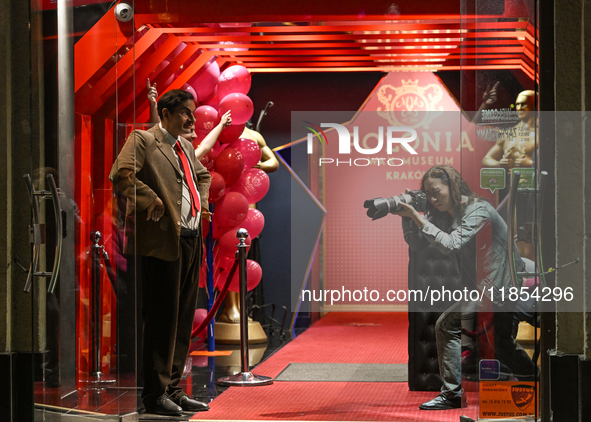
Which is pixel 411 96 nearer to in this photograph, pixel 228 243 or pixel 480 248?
→ pixel 228 243

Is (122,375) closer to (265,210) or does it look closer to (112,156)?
(112,156)

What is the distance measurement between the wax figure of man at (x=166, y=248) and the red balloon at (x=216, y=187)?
5.11ft

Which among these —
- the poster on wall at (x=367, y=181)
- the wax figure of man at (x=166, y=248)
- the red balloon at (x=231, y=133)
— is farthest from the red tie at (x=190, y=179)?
the red balloon at (x=231, y=133)

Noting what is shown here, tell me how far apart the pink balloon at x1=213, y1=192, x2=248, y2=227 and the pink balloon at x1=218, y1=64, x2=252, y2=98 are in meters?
0.79

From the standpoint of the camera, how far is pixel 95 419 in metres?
3.08

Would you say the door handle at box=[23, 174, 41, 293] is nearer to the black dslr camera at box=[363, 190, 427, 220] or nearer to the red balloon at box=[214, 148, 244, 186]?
the black dslr camera at box=[363, 190, 427, 220]

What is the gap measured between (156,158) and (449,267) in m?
1.67

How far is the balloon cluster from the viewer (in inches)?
214

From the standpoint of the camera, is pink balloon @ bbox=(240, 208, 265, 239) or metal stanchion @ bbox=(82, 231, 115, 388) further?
pink balloon @ bbox=(240, 208, 265, 239)

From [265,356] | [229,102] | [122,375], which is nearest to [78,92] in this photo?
[122,375]

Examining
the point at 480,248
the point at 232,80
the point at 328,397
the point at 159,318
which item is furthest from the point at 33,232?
the point at 232,80

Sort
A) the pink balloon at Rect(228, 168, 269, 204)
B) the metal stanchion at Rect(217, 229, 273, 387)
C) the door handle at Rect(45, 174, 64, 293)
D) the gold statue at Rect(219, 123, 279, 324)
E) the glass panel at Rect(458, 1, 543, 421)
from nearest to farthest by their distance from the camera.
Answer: the door handle at Rect(45, 174, 64, 293)
the glass panel at Rect(458, 1, 543, 421)
the metal stanchion at Rect(217, 229, 273, 387)
the pink balloon at Rect(228, 168, 269, 204)
the gold statue at Rect(219, 123, 279, 324)

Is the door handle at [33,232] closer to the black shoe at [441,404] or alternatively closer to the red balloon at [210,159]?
the black shoe at [441,404]

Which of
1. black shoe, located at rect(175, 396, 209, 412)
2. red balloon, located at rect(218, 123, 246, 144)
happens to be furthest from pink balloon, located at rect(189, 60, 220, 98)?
black shoe, located at rect(175, 396, 209, 412)
